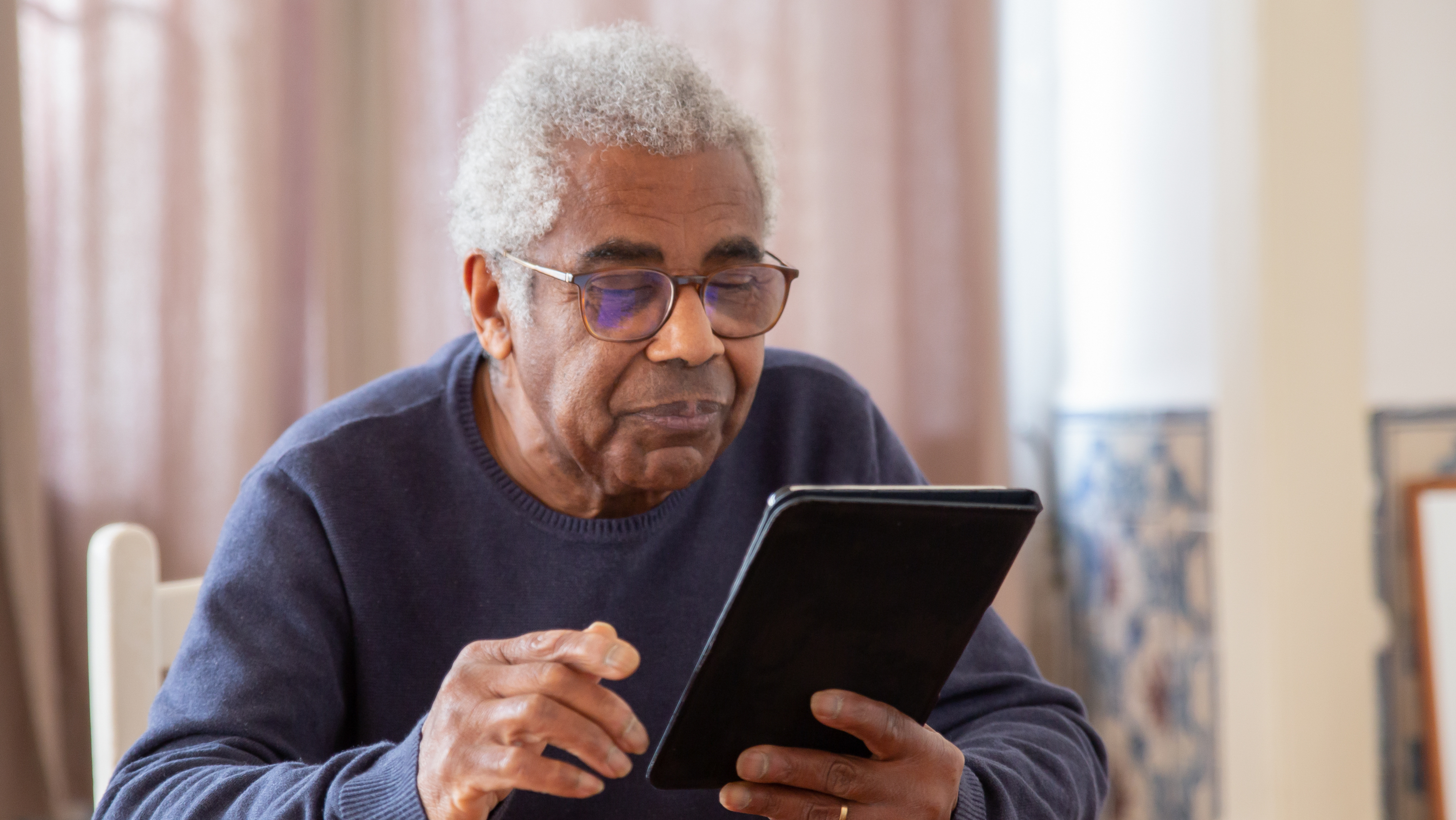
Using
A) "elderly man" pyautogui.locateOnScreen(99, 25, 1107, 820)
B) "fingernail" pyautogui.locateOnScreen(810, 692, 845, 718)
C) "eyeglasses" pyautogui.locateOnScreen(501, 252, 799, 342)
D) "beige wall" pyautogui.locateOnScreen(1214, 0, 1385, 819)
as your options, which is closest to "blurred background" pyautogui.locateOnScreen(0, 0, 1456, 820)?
"beige wall" pyautogui.locateOnScreen(1214, 0, 1385, 819)

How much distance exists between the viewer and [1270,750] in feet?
4.91

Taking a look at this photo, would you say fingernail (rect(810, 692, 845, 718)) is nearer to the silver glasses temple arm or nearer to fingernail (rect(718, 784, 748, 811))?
fingernail (rect(718, 784, 748, 811))

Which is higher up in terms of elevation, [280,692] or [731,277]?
[731,277]

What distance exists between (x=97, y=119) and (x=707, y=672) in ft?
4.86

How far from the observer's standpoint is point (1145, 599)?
6.36ft

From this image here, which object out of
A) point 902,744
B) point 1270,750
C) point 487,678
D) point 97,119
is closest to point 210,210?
point 97,119

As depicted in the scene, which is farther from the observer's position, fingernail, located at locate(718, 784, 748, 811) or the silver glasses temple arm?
the silver glasses temple arm

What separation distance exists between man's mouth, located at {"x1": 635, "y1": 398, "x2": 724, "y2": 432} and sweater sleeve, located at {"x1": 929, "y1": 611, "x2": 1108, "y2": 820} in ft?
1.24

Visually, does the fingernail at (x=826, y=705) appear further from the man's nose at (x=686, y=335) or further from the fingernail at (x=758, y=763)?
the man's nose at (x=686, y=335)

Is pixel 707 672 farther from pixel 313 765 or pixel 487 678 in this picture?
pixel 313 765

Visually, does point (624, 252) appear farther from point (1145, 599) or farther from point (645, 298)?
point (1145, 599)

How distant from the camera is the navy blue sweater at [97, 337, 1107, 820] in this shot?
0.97 metres

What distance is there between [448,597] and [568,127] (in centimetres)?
49

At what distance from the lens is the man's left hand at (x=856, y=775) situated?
794mm
